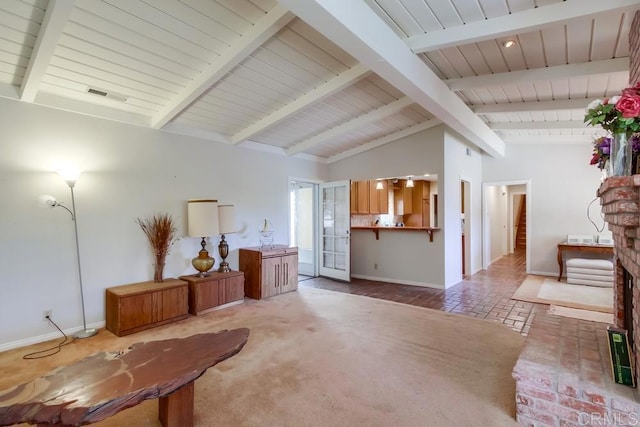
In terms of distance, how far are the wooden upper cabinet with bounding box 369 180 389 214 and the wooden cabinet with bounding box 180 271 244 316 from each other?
4.07 m

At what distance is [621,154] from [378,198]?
6.06 m

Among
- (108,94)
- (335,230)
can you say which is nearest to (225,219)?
(108,94)

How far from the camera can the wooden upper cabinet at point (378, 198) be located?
7.73 metres

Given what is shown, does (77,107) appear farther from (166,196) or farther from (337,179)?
(337,179)

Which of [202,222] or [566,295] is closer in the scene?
[202,222]

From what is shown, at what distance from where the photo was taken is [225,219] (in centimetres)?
463

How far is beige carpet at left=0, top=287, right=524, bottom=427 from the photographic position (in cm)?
207

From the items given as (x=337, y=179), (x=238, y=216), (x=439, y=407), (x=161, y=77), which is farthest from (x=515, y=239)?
(x=161, y=77)

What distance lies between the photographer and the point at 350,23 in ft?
7.57

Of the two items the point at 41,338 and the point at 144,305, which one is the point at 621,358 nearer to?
the point at 144,305

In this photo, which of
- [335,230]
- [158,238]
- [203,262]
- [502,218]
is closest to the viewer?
[158,238]

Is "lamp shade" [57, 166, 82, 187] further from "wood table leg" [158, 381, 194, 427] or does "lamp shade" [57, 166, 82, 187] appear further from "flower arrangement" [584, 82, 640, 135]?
"flower arrangement" [584, 82, 640, 135]

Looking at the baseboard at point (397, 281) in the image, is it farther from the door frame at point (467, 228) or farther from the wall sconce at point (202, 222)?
the wall sconce at point (202, 222)

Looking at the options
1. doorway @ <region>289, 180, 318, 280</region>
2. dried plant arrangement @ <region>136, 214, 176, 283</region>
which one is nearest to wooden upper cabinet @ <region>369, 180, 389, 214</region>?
doorway @ <region>289, 180, 318, 280</region>
